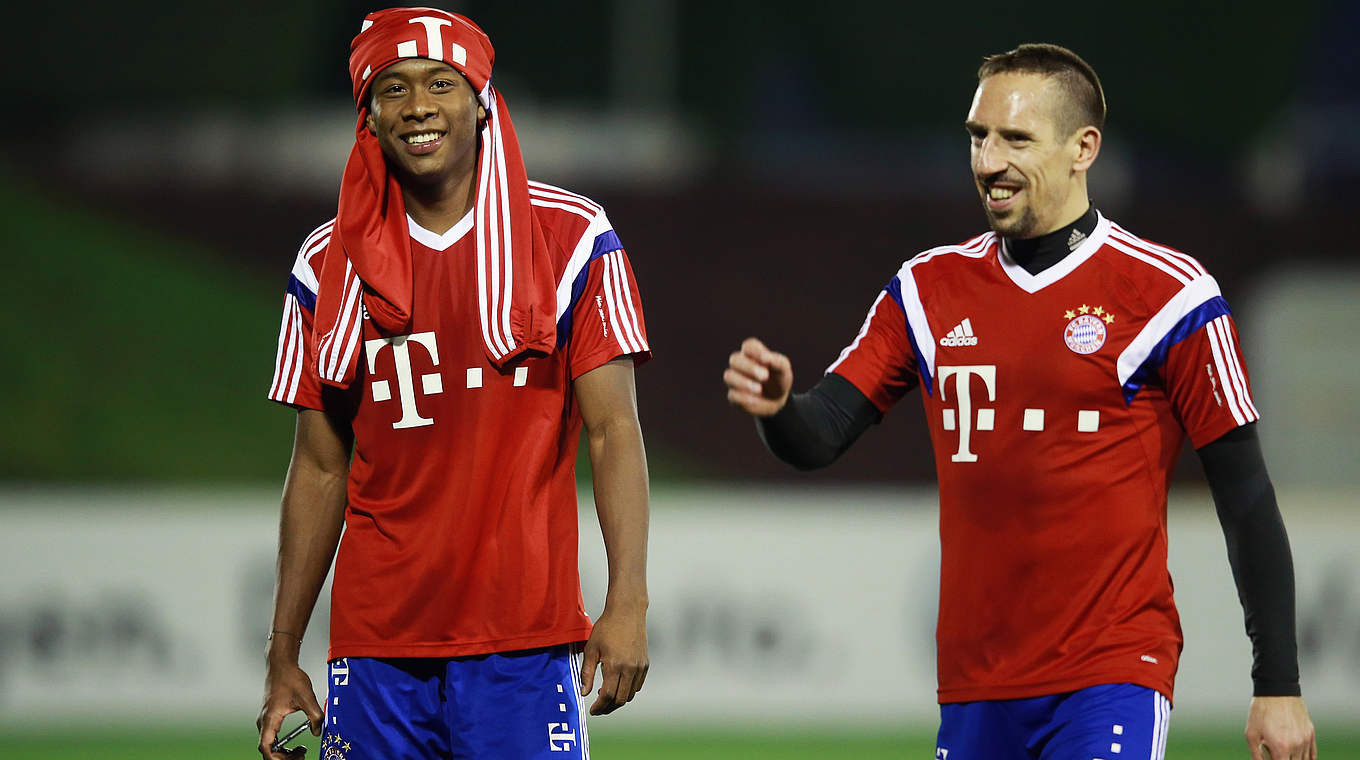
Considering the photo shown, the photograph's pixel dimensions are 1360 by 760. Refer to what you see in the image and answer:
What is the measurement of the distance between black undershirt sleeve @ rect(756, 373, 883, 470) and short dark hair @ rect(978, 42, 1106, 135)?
0.74m

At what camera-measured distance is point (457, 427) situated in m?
3.29

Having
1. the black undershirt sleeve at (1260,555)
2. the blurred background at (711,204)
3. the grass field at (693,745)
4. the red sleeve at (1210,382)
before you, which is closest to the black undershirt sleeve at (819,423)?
the red sleeve at (1210,382)

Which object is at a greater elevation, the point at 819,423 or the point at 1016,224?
the point at 1016,224

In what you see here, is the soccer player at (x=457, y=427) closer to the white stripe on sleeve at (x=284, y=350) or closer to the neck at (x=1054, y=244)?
the white stripe on sleeve at (x=284, y=350)

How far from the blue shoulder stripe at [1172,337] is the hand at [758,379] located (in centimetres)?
71

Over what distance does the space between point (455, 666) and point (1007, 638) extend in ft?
3.68

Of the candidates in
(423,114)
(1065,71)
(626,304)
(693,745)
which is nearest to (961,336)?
(1065,71)

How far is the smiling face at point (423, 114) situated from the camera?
3312 millimetres

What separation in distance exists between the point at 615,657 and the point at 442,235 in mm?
939

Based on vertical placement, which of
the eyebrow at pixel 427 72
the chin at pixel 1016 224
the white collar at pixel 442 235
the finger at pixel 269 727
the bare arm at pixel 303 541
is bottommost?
the finger at pixel 269 727

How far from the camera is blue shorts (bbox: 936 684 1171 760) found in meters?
3.25

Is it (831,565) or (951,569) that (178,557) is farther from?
(951,569)

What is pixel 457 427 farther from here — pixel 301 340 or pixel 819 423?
pixel 819 423

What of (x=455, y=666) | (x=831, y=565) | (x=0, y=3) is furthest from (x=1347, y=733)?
(x=0, y=3)
